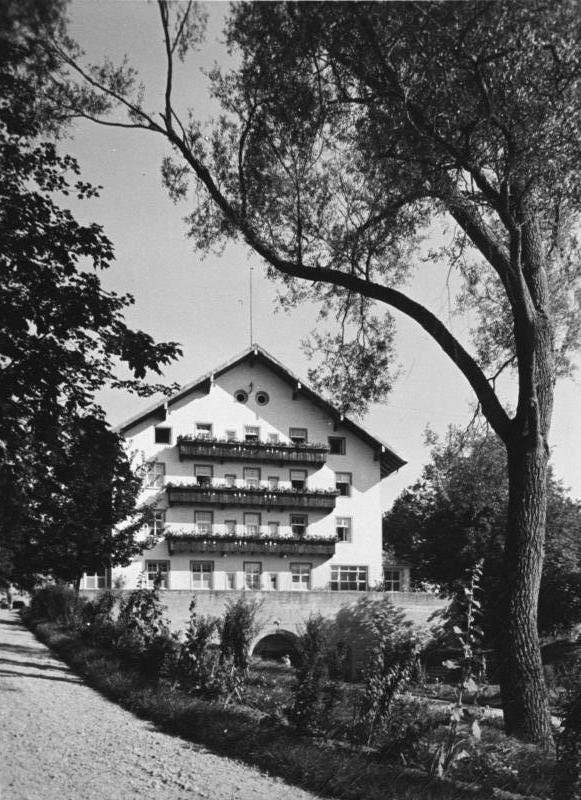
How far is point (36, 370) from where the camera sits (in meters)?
10.3

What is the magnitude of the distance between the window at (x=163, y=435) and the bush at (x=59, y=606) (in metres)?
12.4

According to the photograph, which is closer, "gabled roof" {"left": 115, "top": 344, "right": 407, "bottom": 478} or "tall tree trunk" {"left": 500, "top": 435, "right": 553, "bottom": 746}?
"tall tree trunk" {"left": 500, "top": 435, "right": 553, "bottom": 746}

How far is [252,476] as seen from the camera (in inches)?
1826

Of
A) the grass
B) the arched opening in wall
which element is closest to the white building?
the arched opening in wall

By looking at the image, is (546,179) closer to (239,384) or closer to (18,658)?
(18,658)

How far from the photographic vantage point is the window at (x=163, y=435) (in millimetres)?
45094

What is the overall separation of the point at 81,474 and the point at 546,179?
7039 millimetres

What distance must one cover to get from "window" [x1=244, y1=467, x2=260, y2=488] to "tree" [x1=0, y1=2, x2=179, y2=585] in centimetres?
3413

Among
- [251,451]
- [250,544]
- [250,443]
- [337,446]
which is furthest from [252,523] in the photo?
[337,446]

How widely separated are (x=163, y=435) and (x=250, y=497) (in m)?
5.50

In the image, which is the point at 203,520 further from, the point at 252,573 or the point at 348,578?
the point at 348,578

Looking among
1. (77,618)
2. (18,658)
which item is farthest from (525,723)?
(77,618)

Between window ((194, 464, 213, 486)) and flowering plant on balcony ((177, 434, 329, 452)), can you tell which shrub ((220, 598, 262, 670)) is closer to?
flowering plant on balcony ((177, 434, 329, 452))

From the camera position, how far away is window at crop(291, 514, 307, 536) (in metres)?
46.5
